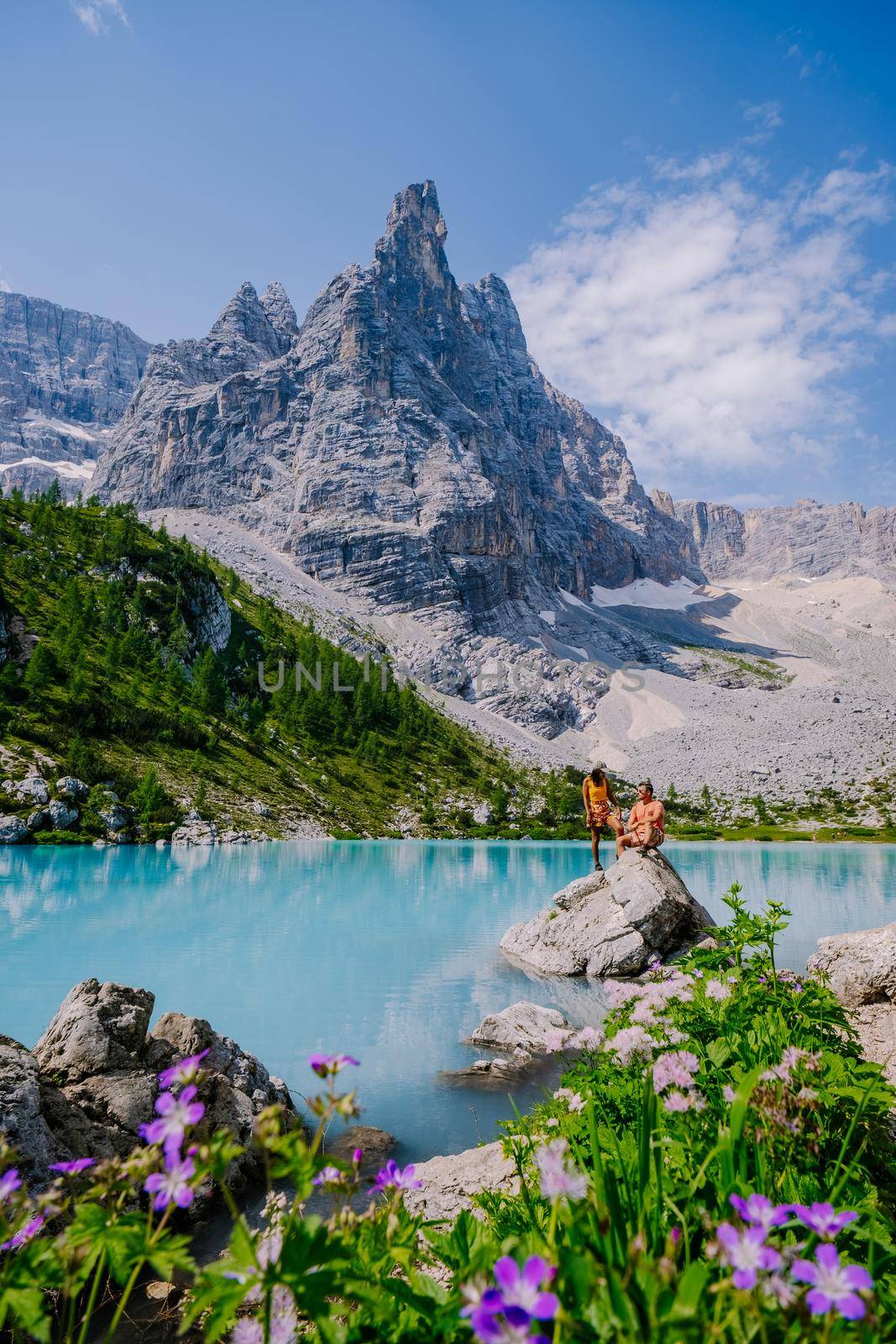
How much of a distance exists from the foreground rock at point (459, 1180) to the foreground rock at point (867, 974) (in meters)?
5.30

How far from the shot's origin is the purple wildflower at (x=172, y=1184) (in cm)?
155

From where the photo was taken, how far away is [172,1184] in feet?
5.24

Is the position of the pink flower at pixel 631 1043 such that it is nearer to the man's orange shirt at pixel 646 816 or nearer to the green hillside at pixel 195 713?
the man's orange shirt at pixel 646 816

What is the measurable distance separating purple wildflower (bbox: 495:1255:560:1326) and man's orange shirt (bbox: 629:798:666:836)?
698 inches

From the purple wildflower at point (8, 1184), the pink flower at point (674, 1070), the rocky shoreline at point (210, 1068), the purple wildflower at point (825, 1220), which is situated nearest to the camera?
the purple wildflower at point (825, 1220)

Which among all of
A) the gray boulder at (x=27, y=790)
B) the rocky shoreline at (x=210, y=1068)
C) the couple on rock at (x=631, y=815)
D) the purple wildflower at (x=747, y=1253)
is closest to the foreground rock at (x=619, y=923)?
the couple on rock at (x=631, y=815)

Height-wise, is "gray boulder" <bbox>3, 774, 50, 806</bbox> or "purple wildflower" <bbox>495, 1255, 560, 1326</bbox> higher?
"purple wildflower" <bbox>495, 1255, 560, 1326</bbox>

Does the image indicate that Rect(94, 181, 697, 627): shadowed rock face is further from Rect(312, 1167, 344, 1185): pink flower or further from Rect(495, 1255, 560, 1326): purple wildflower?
Rect(495, 1255, 560, 1326): purple wildflower

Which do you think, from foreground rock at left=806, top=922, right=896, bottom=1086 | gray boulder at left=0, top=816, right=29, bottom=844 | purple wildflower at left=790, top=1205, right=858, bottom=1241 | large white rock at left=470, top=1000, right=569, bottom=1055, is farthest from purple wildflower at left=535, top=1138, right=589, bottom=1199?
gray boulder at left=0, top=816, right=29, bottom=844

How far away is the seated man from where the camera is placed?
17814 mm

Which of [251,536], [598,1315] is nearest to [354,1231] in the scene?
[598,1315]

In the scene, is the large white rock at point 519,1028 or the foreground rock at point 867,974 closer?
the foreground rock at point 867,974

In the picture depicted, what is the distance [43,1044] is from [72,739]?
66541mm

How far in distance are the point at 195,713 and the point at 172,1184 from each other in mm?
92069
